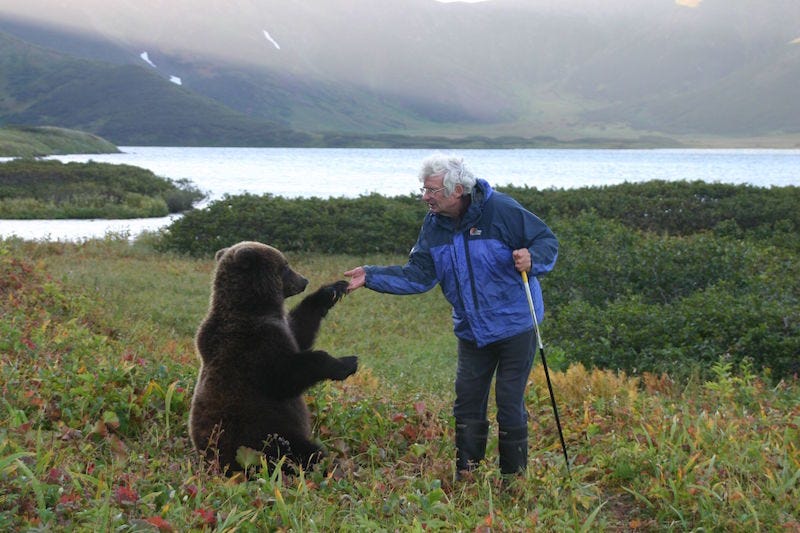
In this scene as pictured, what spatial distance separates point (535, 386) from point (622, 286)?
202 inches

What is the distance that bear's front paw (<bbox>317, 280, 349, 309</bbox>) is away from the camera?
5605 mm

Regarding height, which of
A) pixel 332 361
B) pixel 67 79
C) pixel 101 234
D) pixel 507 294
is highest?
pixel 67 79

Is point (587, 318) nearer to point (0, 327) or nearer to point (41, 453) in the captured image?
point (0, 327)

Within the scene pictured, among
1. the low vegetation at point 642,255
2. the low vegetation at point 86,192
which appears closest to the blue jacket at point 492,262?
the low vegetation at point 642,255

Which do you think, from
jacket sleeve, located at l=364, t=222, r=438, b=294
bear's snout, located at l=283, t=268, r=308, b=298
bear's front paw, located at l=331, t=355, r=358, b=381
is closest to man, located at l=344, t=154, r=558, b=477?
jacket sleeve, located at l=364, t=222, r=438, b=294

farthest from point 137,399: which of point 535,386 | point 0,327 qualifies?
point 535,386

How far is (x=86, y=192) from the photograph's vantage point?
3341 cm

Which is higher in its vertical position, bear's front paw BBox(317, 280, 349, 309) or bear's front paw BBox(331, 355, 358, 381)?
bear's front paw BBox(317, 280, 349, 309)

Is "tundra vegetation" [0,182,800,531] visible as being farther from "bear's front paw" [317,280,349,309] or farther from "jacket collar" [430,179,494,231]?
"jacket collar" [430,179,494,231]

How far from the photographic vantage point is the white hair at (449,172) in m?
5.25

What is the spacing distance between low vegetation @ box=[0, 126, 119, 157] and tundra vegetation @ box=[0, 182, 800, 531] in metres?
65.9

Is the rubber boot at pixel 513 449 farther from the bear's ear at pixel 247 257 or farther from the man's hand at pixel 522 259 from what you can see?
the bear's ear at pixel 247 257

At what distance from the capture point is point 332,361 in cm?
503

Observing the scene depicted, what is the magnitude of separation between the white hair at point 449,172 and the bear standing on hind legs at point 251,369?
1.14m
